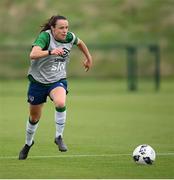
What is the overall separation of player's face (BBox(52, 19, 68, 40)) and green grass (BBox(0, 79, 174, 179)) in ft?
5.97

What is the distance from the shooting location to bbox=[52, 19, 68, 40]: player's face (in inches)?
483

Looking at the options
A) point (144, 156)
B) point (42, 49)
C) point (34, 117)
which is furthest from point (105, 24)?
point (144, 156)

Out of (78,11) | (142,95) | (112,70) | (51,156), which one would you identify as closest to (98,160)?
(51,156)

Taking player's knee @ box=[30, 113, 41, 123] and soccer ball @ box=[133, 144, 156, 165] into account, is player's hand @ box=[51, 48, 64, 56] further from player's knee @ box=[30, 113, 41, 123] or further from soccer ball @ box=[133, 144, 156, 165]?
soccer ball @ box=[133, 144, 156, 165]

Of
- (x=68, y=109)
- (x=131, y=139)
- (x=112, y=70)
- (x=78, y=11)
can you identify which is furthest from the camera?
(x=78, y=11)

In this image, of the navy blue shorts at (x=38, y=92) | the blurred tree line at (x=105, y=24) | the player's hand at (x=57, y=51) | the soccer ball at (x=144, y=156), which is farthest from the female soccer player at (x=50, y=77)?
the blurred tree line at (x=105, y=24)

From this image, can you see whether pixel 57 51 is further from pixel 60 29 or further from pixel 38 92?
pixel 38 92

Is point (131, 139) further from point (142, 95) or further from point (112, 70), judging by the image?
point (112, 70)

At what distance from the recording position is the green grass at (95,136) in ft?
36.1

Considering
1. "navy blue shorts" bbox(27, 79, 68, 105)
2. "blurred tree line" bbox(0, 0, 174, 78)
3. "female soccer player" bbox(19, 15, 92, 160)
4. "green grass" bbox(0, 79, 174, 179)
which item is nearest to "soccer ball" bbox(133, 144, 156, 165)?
"green grass" bbox(0, 79, 174, 179)

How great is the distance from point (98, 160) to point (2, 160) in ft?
4.61

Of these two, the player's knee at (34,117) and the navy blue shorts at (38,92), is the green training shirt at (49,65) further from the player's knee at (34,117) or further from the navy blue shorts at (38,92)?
the player's knee at (34,117)

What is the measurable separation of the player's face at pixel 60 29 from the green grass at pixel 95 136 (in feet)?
5.97

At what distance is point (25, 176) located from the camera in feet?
34.2
